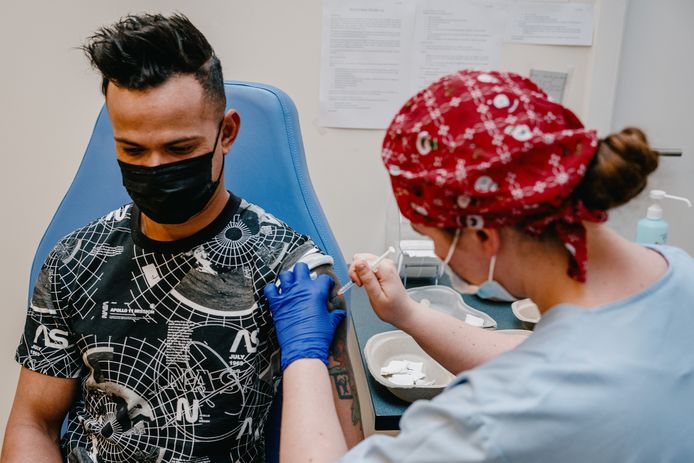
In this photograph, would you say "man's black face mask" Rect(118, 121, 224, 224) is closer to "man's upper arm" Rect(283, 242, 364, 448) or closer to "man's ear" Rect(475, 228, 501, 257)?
"man's upper arm" Rect(283, 242, 364, 448)

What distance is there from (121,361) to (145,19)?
73 centimetres

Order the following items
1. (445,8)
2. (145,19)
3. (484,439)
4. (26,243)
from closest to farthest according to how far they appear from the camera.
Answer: (484,439) < (145,19) < (445,8) < (26,243)

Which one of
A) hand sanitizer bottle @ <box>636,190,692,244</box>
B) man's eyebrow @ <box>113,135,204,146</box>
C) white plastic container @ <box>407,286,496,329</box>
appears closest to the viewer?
man's eyebrow @ <box>113,135,204,146</box>

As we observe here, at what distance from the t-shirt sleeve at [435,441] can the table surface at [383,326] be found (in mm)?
448

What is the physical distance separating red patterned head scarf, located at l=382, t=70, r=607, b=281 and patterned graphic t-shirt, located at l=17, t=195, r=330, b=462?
1.74 feet

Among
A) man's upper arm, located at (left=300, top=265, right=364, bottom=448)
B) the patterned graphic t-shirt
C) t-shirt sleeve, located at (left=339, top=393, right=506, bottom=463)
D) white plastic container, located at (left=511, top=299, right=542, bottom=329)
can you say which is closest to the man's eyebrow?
the patterned graphic t-shirt

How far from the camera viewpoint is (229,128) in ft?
3.96

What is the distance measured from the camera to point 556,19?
1.80 metres

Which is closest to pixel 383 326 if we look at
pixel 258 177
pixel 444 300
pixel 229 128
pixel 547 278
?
pixel 444 300

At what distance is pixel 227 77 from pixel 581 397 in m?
1.51

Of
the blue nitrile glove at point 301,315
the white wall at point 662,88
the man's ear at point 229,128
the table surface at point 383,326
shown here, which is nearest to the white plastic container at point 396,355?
the table surface at point 383,326

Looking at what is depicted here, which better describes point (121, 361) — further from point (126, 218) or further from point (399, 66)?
point (399, 66)

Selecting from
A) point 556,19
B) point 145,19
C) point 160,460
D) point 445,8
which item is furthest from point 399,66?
point 160,460

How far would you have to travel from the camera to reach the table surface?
1.25 meters
